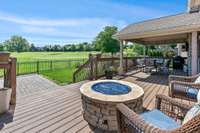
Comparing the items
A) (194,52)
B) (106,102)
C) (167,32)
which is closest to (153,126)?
(106,102)

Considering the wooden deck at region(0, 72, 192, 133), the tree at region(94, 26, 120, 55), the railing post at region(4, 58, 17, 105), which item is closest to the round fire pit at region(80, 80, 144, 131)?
the wooden deck at region(0, 72, 192, 133)

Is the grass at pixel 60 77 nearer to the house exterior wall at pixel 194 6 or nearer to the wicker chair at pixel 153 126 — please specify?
the wicker chair at pixel 153 126

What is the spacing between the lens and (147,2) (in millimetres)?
14836

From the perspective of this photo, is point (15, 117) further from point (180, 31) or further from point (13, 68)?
point (180, 31)

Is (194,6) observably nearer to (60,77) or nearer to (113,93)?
(60,77)

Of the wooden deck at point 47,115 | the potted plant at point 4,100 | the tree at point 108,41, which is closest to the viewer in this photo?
the wooden deck at point 47,115

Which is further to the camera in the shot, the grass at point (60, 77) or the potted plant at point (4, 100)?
the grass at point (60, 77)

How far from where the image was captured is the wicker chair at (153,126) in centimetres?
133

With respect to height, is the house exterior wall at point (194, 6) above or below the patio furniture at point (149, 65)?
above

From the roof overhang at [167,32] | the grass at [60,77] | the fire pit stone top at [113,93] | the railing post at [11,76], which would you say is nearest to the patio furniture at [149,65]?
the roof overhang at [167,32]

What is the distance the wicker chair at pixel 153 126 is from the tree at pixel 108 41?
26.9 meters

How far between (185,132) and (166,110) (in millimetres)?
1742

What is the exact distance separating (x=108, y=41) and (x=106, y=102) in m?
27.2

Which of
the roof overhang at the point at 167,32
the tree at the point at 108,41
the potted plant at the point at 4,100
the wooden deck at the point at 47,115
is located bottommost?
the wooden deck at the point at 47,115
